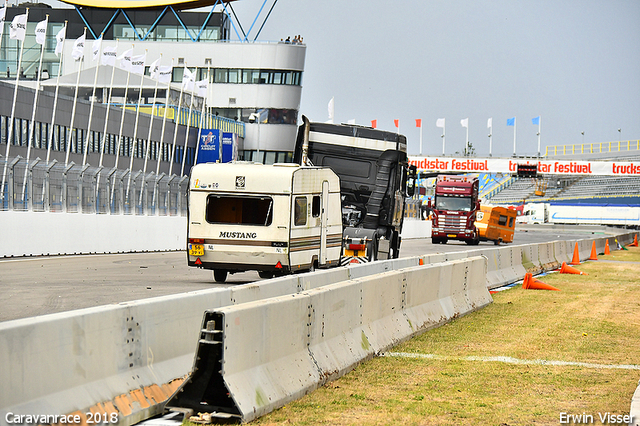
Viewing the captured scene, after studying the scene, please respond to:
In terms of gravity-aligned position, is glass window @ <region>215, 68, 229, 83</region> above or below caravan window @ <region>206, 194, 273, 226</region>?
above

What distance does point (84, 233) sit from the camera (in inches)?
1180

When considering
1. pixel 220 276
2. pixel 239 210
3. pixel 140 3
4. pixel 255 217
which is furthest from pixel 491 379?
pixel 140 3

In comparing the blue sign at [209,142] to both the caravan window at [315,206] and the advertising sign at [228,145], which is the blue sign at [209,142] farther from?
the caravan window at [315,206]

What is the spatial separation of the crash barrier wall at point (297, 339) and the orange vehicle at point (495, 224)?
44.6m

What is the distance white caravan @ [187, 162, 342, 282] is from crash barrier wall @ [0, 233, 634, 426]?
9.98 meters

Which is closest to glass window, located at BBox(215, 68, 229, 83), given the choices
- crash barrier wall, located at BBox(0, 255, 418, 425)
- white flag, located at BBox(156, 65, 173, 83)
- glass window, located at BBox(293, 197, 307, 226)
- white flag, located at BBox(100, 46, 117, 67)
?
white flag, located at BBox(156, 65, 173, 83)

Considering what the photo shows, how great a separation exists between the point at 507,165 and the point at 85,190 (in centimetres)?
7490

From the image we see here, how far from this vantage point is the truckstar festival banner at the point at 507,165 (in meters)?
98.4

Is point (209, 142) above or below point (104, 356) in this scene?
above

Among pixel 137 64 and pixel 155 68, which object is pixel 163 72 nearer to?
pixel 155 68

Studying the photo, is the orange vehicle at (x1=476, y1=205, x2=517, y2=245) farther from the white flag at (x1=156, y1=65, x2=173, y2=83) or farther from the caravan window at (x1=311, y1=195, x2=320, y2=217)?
the caravan window at (x1=311, y1=195, x2=320, y2=217)

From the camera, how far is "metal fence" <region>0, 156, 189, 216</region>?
88.6ft

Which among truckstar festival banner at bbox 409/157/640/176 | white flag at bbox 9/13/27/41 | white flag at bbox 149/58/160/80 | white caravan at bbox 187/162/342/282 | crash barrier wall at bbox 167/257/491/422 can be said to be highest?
white flag at bbox 149/58/160/80

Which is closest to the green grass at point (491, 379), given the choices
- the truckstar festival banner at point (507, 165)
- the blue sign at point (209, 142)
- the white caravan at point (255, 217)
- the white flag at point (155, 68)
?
the white caravan at point (255, 217)
